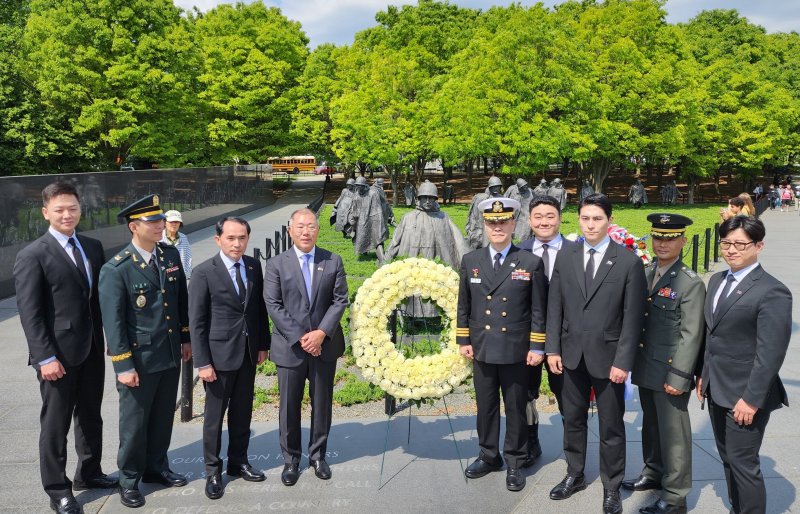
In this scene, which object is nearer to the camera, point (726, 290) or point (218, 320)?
point (726, 290)

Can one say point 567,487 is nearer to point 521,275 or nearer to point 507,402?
point 507,402

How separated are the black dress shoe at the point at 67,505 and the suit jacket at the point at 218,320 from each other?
4.05 ft

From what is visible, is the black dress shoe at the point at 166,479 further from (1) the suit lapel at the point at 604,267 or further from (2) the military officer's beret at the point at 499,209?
(1) the suit lapel at the point at 604,267

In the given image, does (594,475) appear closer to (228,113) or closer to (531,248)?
(531,248)

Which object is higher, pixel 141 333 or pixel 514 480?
pixel 141 333

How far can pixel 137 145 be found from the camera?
32.8m

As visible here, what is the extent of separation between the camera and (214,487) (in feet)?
16.0

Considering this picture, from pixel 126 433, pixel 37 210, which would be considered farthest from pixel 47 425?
pixel 37 210

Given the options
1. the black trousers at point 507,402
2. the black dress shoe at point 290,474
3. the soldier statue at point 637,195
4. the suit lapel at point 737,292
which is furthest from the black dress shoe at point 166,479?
the soldier statue at point 637,195

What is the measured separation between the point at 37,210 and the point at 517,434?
12.4 m

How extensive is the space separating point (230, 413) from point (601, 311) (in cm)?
294

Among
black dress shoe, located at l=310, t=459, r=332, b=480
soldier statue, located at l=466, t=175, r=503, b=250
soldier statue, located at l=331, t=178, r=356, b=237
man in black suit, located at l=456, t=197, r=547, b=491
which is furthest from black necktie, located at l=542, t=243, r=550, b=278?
soldier statue, located at l=331, t=178, r=356, b=237

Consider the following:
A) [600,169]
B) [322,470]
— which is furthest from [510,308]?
[600,169]

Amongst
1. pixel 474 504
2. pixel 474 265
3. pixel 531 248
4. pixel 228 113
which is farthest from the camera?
pixel 228 113
